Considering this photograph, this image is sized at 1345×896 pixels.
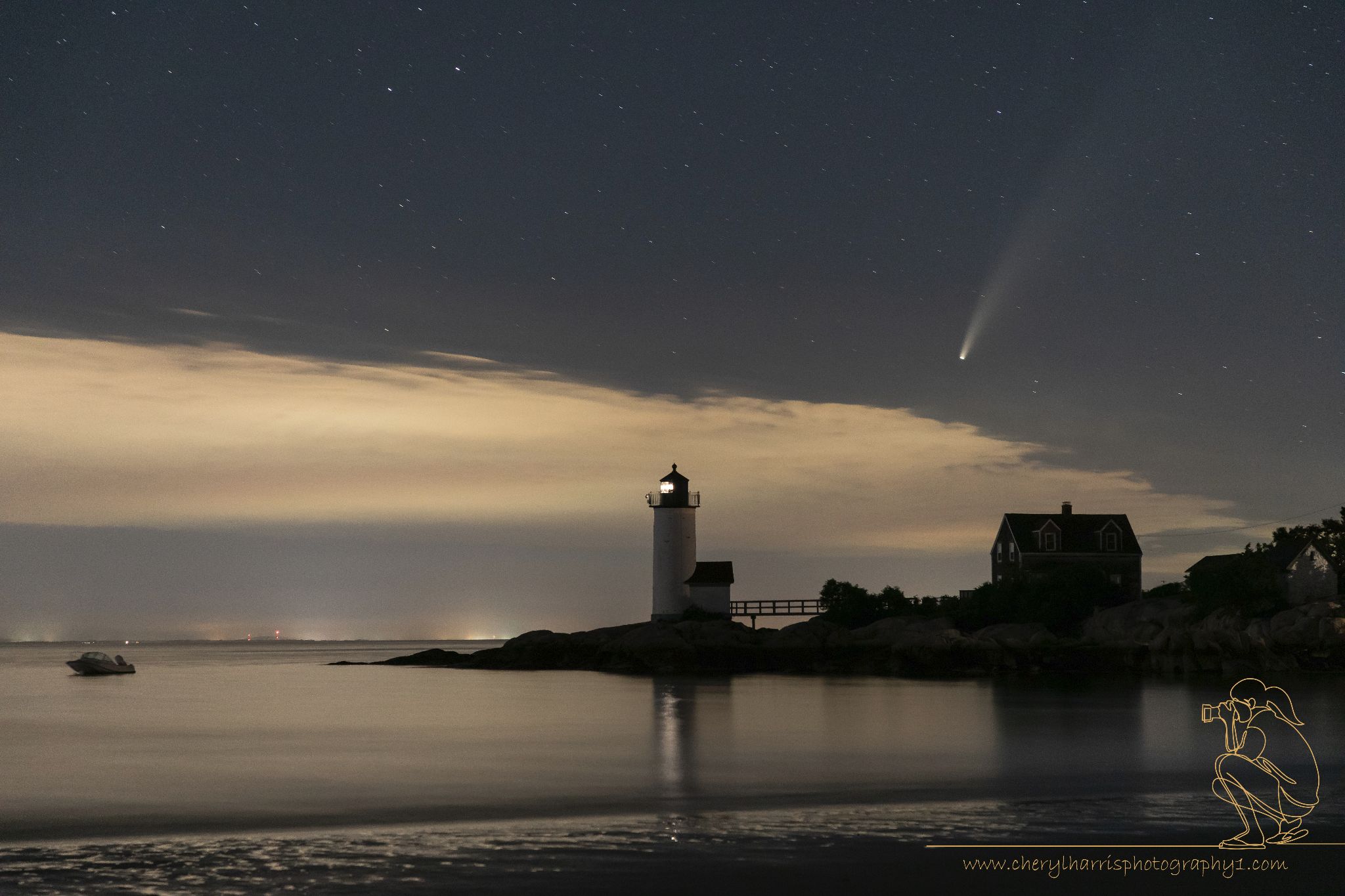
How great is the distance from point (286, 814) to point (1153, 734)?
21.8 meters

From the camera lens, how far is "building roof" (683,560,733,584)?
70625mm

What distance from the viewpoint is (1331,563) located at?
6344 centimetres

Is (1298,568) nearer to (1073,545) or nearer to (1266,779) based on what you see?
(1073,545)

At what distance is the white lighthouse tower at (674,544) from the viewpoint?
7050cm

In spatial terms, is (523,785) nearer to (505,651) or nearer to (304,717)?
(304,717)

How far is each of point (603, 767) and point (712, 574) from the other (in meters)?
46.5

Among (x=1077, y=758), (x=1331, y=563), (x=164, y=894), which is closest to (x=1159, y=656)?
(x=1331, y=563)

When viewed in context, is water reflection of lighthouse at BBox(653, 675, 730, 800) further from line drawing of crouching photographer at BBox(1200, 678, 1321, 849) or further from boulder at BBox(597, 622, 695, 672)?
boulder at BBox(597, 622, 695, 672)

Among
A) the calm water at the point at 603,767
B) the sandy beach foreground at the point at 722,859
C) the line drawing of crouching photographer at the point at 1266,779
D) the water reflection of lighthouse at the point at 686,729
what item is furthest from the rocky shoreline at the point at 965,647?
the sandy beach foreground at the point at 722,859

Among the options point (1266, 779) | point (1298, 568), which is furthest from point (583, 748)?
point (1298, 568)

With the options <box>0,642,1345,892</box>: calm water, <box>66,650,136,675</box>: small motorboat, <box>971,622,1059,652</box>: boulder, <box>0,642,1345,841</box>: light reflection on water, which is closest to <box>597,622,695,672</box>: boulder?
<box>0,642,1345,841</box>: light reflection on water

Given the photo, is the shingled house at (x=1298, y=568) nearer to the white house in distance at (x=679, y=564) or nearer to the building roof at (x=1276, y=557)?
the building roof at (x=1276, y=557)

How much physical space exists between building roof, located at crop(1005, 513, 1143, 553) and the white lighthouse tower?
1879 centimetres

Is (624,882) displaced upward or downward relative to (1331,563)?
downward
